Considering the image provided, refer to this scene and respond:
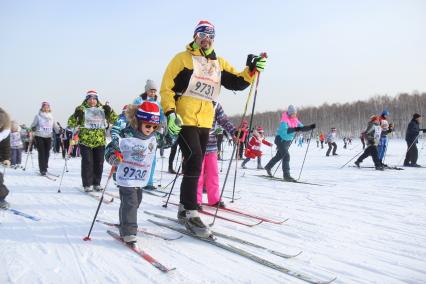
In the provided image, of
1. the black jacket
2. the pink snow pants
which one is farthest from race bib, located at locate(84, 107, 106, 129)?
the black jacket

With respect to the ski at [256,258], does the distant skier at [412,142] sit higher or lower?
higher

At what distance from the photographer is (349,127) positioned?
69.9 m

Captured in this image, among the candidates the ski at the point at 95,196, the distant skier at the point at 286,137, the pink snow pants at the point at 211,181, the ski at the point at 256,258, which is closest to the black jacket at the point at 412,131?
the distant skier at the point at 286,137

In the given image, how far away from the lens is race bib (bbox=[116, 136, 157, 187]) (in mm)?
3039

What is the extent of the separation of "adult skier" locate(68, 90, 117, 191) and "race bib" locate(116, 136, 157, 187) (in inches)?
130

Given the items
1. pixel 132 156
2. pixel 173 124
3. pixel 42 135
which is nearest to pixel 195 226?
pixel 132 156

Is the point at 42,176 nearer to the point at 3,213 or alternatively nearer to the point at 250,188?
the point at 3,213

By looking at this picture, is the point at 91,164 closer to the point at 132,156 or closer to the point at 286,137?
the point at 132,156

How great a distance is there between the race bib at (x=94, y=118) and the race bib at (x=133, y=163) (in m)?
3.52

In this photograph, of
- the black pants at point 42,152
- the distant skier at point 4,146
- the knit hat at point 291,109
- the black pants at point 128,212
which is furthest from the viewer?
the black pants at point 42,152

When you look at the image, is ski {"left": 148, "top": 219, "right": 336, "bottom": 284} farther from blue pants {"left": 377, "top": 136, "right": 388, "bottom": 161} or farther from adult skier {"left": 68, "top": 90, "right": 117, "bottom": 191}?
blue pants {"left": 377, "top": 136, "right": 388, "bottom": 161}

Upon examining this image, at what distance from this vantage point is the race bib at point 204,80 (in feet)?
11.5

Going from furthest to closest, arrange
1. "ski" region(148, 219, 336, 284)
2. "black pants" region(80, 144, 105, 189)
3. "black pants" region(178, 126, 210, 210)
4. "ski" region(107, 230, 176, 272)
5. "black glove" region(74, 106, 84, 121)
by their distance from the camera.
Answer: "black glove" region(74, 106, 84, 121), "black pants" region(80, 144, 105, 189), "black pants" region(178, 126, 210, 210), "ski" region(107, 230, 176, 272), "ski" region(148, 219, 336, 284)

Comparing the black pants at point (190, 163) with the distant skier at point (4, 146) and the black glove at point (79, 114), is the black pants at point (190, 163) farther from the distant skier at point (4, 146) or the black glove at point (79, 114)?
the black glove at point (79, 114)
